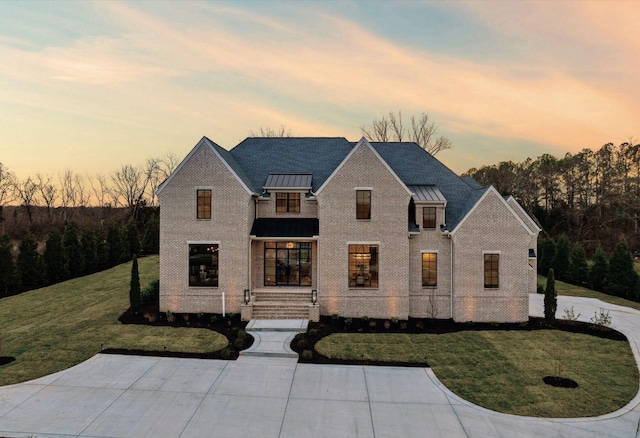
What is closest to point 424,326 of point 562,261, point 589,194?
point 562,261

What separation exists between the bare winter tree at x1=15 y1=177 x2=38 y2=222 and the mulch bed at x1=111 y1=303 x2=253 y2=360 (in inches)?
2372

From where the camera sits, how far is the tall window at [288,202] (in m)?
21.0

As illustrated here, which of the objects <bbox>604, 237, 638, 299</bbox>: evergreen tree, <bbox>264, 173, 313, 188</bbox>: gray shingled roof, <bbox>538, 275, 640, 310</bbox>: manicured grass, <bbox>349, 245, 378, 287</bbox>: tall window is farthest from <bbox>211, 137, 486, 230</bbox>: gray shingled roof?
<bbox>604, 237, 638, 299</bbox>: evergreen tree

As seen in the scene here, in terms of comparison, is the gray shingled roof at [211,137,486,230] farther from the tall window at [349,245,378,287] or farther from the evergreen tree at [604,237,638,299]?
the evergreen tree at [604,237,638,299]

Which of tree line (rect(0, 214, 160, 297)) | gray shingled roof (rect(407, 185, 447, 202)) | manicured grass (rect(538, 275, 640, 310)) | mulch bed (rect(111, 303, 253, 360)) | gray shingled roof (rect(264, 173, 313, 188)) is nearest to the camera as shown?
mulch bed (rect(111, 303, 253, 360))

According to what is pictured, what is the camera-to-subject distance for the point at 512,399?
35.2ft

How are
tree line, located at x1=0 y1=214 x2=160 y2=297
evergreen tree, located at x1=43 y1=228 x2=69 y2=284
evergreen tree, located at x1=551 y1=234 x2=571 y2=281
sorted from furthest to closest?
evergreen tree, located at x1=551 y1=234 x2=571 y2=281 < evergreen tree, located at x1=43 y1=228 x2=69 y2=284 < tree line, located at x1=0 y1=214 x2=160 y2=297

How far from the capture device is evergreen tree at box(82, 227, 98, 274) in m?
32.0

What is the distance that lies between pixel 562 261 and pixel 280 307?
31521 millimetres

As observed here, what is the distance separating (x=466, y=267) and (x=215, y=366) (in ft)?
45.9

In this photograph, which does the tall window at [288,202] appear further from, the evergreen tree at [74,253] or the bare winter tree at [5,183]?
the bare winter tree at [5,183]

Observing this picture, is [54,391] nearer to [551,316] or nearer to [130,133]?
[551,316]

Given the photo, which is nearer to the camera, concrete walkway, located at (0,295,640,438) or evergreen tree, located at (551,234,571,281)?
concrete walkway, located at (0,295,640,438)

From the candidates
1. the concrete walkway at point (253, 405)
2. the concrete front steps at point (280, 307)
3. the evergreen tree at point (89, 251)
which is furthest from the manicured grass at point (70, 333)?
the evergreen tree at point (89, 251)
